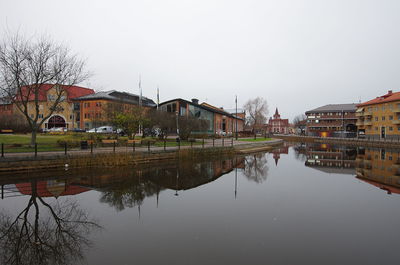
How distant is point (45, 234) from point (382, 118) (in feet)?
225

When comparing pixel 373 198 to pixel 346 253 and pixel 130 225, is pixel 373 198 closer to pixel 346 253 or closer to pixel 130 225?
pixel 346 253

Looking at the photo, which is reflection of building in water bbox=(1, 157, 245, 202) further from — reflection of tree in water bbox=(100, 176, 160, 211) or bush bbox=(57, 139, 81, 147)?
bush bbox=(57, 139, 81, 147)

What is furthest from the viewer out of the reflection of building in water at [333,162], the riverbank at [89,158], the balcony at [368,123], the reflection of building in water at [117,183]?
the balcony at [368,123]

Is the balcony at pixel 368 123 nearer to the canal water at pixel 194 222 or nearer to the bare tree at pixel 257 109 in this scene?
the bare tree at pixel 257 109

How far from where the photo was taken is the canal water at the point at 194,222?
4629 mm

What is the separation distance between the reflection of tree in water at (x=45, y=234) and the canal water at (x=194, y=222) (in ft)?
0.08

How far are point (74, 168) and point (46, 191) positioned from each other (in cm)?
494

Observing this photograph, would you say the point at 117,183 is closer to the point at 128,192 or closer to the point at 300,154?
the point at 128,192

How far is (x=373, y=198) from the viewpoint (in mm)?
8906

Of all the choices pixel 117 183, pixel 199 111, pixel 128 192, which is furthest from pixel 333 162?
pixel 199 111

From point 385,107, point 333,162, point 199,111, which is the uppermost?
point 385,107

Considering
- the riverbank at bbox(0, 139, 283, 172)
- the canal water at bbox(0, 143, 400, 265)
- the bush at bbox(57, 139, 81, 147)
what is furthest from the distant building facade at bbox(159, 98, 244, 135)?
the canal water at bbox(0, 143, 400, 265)

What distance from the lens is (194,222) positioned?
6.41m

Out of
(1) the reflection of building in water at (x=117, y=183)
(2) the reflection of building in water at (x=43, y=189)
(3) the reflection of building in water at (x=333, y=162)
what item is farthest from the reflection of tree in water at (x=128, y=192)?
(3) the reflection of building in water at (x=333, y=162)
